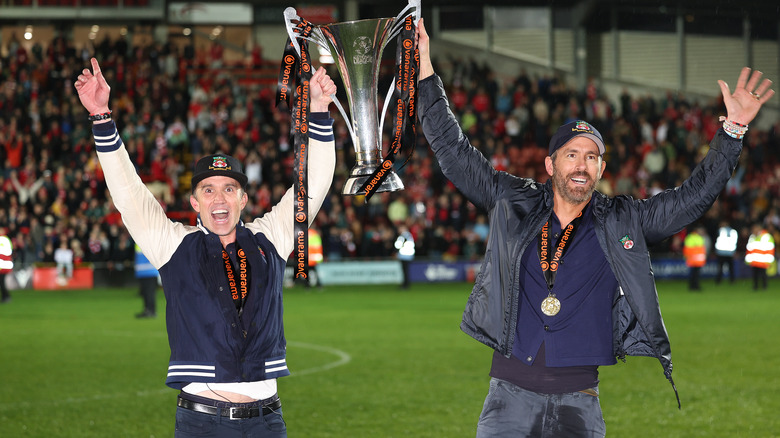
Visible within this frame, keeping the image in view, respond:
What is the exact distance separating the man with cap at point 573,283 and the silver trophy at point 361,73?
0.54m

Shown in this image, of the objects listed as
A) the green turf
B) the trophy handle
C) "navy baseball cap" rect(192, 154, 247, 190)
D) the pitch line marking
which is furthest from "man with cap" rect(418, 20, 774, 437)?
the pitch line marking

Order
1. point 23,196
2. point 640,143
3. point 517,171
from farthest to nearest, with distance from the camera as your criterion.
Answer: point 640,143
point 517,171
point 23,196

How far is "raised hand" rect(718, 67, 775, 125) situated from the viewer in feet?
16.1

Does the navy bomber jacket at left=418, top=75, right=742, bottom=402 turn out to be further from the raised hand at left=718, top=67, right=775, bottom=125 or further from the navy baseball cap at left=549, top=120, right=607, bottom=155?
the navy baseball cap at left=549, top=120, right=607, bottom=155

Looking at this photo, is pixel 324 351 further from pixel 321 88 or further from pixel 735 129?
pixel 735 129

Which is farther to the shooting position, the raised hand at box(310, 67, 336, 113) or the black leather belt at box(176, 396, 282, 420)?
the raised hand at box(310, 67, 336, 113)

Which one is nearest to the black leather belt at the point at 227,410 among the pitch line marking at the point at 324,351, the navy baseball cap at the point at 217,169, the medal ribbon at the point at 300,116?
the medal ribbon at the point at 300,116

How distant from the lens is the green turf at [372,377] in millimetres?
9703

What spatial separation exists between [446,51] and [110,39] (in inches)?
509

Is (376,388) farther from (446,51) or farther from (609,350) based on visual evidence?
(446,51)

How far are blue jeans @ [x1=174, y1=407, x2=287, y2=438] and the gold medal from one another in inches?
55.2

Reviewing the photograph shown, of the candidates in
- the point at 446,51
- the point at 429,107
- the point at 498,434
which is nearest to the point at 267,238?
the point at 429,107

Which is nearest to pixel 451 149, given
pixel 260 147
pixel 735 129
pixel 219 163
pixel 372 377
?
pixel 219 163

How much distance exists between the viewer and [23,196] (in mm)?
29391
